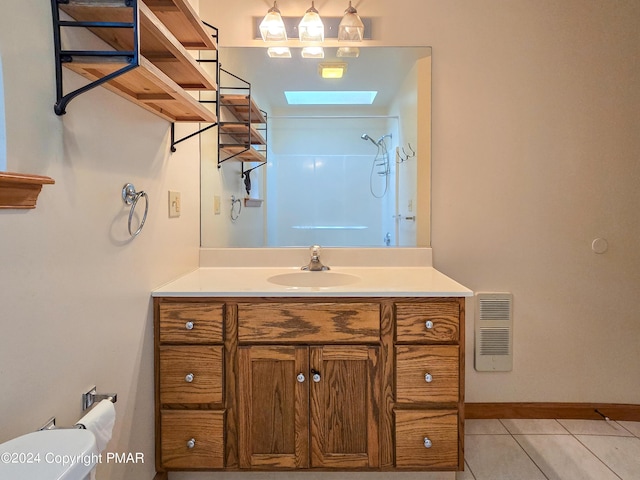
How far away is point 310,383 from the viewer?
1421 millimetres

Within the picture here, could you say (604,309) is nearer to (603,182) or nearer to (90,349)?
(603,182)

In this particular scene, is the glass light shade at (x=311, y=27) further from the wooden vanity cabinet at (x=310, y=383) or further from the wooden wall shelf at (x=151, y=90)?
the wooden vanity cabinet at (x=310, y=383)

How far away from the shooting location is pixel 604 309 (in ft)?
6.47

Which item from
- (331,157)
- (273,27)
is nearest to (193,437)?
(331,157)

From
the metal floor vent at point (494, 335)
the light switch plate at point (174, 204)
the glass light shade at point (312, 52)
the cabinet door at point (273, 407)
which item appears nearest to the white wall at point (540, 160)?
the metal floor vent at point (494, 335)

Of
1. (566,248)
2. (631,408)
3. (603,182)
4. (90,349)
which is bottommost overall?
(631,408)

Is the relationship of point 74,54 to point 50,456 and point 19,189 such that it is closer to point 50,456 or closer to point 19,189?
point 19,189

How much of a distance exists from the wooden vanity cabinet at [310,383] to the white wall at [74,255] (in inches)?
5.5

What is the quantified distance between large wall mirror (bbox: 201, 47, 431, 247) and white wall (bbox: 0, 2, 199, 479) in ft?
1.71

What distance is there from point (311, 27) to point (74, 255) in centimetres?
150

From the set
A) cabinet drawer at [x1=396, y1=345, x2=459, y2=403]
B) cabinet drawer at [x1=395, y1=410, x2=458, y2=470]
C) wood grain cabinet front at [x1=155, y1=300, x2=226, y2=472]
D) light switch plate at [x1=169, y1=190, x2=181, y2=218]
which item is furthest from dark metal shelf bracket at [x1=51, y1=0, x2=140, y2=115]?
cabinet drawer at [x1=395, y1=410, x2=458, y2=470]

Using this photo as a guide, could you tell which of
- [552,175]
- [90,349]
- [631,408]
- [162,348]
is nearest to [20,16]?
[90,349]

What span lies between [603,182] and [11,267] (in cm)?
238

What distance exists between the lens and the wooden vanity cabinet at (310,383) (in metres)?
1.41
